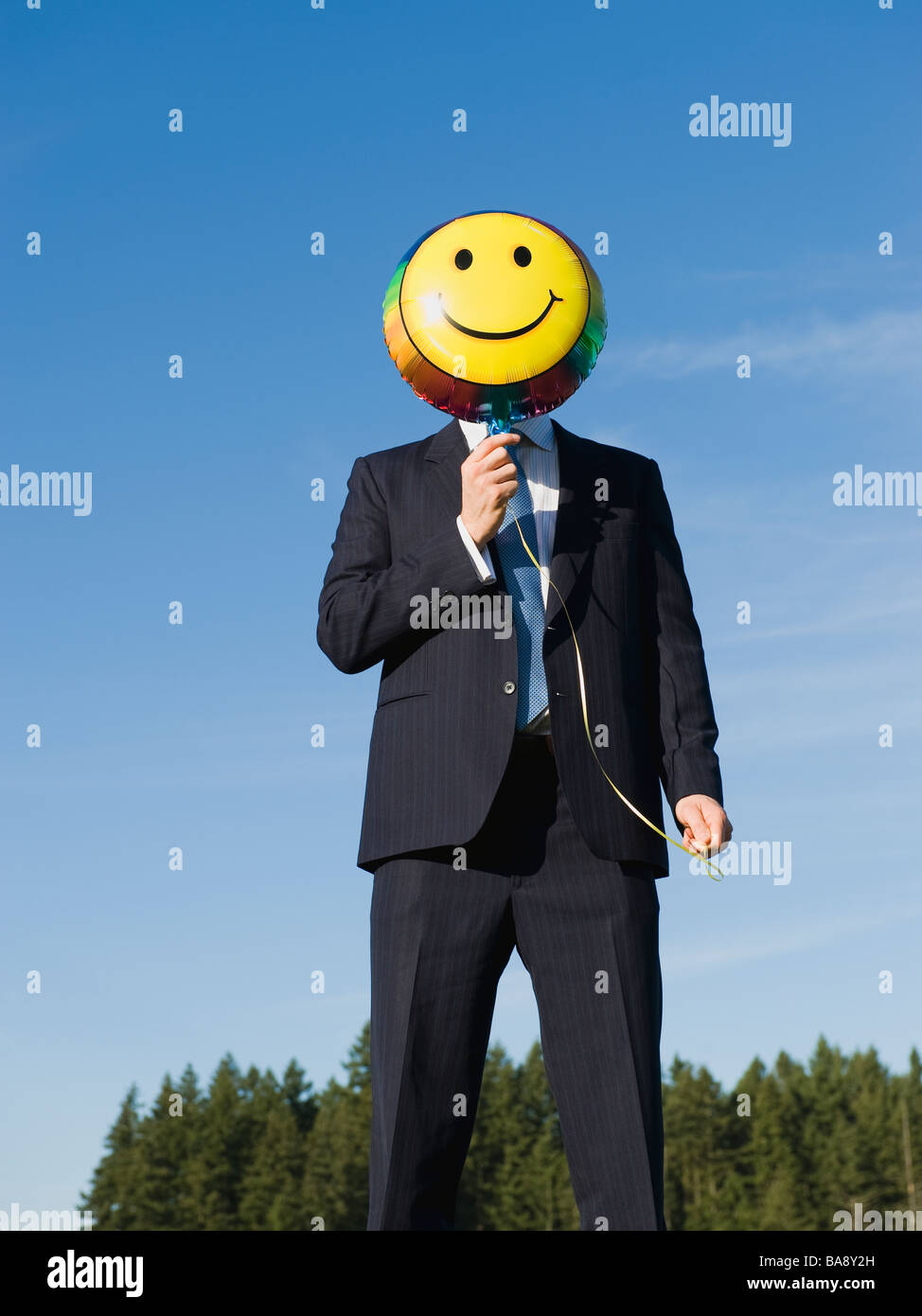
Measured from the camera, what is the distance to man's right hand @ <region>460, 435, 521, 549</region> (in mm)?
5090

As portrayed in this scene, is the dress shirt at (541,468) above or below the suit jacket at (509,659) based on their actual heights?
above

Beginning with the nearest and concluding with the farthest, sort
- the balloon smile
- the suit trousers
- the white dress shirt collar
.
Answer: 1. the suit trousers
2. the balloon smile
3. the white dress shirt collar

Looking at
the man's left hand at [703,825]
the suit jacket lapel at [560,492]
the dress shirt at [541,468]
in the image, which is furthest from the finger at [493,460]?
the man's left hand at [703,825]

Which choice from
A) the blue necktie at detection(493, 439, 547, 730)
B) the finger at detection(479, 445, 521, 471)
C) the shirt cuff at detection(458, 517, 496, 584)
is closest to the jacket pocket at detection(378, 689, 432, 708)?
the blue necktie at detection(493, 439, 547, 730)

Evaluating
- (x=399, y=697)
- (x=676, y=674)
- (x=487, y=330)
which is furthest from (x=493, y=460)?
(x=676, y=674)

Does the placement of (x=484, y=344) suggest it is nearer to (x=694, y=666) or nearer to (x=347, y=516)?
(x=347, y=516)

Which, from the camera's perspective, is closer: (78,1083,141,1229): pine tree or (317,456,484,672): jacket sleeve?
(317,456,484,672): jacket sleeve

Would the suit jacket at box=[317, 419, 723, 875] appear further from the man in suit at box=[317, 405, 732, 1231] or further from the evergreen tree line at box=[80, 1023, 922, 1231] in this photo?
the evergreen tree line at box=[80, 1023, 922, 1231]

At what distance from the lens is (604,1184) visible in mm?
4891

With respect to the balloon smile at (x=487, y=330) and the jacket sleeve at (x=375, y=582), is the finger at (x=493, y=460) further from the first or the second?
the balloon smile at (x=487, y=330)

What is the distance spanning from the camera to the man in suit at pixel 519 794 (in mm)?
4949

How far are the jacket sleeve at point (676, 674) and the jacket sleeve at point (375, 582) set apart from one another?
32.4 inches

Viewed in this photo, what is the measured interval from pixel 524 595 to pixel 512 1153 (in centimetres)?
10284
